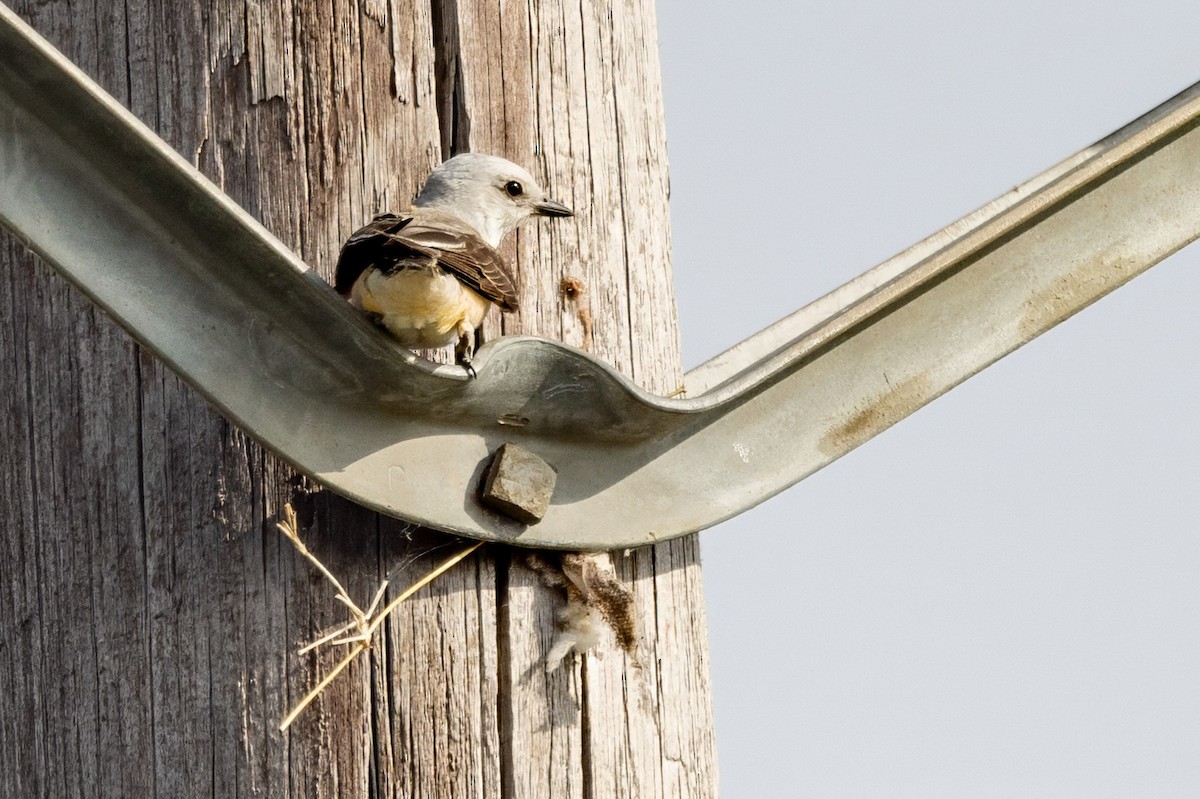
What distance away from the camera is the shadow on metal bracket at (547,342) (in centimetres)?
267

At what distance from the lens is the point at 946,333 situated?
132 inches

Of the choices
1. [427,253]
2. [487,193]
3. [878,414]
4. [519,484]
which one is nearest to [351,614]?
[519,484]

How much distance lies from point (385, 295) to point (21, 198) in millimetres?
681

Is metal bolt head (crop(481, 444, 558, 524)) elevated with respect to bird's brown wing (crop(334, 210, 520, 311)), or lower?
lower

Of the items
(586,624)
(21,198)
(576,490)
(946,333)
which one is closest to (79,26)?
(21,198)

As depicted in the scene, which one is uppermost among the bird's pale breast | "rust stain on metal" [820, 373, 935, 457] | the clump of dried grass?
the bird's pale breast

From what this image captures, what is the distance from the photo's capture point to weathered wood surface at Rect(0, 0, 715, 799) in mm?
2895

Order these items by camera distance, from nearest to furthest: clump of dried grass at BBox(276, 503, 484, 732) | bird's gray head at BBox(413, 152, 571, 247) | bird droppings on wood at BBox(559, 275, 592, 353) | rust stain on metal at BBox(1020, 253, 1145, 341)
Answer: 1. clump of dried grass at BBox(276, 503, 484, 732)
2. bird's gray head at BBox(413, 152, 571, 247)
3. bird droppings on wood at BBox(559, 275, 592, 353)
4. rust stain on metal at BBox(1020, 253, 1145, 341)

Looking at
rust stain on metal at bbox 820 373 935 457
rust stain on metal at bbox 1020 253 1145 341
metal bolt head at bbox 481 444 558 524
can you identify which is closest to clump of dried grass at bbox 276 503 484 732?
metal bolt head at bbox 481 444 558 524

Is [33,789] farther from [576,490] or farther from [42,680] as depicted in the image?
[576,490]

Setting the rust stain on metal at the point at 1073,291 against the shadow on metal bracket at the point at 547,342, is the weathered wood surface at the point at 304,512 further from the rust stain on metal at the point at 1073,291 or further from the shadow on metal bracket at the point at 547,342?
the rust stain on metal at the point at 1073,291

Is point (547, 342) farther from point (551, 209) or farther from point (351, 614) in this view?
point (351, 614)

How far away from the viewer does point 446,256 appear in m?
3.10

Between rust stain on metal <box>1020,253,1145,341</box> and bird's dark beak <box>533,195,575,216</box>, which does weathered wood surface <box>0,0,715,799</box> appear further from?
rust stain on metal <box>1020,253,1145,341</box>
